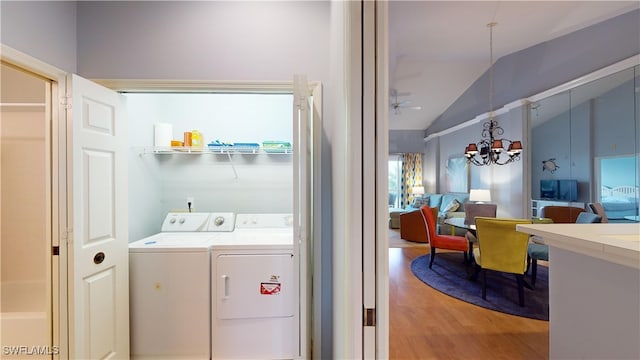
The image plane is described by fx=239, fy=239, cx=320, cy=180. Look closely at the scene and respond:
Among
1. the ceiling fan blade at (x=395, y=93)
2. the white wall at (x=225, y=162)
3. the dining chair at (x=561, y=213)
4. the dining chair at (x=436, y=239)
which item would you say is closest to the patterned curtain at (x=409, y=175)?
the dining chair at (x=436, y=239)

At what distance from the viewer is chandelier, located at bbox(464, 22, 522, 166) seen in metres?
3.38

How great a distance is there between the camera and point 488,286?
122 inches

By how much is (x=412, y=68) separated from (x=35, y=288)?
5.14 m

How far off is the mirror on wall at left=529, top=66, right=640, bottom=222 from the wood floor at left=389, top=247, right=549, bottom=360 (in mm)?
1305

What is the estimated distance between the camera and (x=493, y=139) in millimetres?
3781

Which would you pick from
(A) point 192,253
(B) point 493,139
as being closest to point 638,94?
(B) point 493,139

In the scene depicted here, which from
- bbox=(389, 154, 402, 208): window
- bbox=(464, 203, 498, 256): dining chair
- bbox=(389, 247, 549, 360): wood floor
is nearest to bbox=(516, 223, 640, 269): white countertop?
bbox=(389, 247, 549, 360): wood floor

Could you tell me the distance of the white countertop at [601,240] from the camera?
92 centimetres

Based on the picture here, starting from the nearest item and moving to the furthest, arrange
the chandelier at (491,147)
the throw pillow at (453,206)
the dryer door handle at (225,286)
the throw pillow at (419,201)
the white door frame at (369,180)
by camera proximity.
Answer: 1. the white door frame at (369,180)
2. the dryer door handle at (225,286)
3. the chandelier at (491,147)
4. the throw pillow at (453,206)
5. the throw pillow at (419,201)

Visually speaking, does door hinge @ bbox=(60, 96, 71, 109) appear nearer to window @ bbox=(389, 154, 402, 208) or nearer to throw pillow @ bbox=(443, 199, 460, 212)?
window @ bbox=(389, 154, 402, 208)

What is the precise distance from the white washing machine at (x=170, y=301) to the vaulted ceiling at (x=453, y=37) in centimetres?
314

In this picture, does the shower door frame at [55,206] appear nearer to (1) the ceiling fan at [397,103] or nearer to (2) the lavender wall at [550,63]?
(1) the ceiling fan at [397,103]

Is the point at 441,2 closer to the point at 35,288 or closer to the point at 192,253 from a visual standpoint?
the point at 192,253

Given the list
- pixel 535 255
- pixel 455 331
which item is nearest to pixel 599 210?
pixel 535 255
